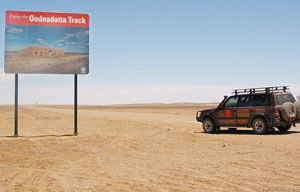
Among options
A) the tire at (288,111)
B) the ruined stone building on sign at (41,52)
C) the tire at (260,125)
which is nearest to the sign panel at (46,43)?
the ruined stone building on sign at (41,52)

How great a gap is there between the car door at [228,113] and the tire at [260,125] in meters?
1.07

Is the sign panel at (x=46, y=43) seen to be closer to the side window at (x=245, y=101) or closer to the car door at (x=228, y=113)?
the car door at (x=228, y=113)

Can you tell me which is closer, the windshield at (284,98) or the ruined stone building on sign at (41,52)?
the windshield at (284,98)

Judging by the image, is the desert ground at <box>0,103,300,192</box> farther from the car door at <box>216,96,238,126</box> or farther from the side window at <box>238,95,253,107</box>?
the car door at <box>216,96,238,126</box>

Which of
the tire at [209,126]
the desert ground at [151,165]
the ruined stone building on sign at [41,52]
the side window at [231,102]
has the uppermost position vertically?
the ruined stone building on sign at [41,52]

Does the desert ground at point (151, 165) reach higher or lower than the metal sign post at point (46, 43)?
lower

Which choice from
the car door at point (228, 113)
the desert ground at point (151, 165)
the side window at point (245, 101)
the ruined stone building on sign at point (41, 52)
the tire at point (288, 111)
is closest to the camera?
the desert ground at point (151, 165)

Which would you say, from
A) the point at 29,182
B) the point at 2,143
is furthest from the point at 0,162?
the point at 2,143

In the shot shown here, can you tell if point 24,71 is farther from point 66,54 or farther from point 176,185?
point 176,185

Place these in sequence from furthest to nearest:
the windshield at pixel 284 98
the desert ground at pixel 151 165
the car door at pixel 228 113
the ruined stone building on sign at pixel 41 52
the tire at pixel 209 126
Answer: the tire at pixel 209 126
the car door at pixel 228 113
the ruined stone building on sign at pixel 41 52
the windshield at pixel 284 98
the desert ground at pixel 151 165

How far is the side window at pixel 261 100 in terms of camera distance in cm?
1634

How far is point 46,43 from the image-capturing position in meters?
17.1

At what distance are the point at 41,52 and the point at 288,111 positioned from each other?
11.6m

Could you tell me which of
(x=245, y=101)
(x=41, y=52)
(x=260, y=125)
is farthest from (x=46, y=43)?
(x=260, y=125)
